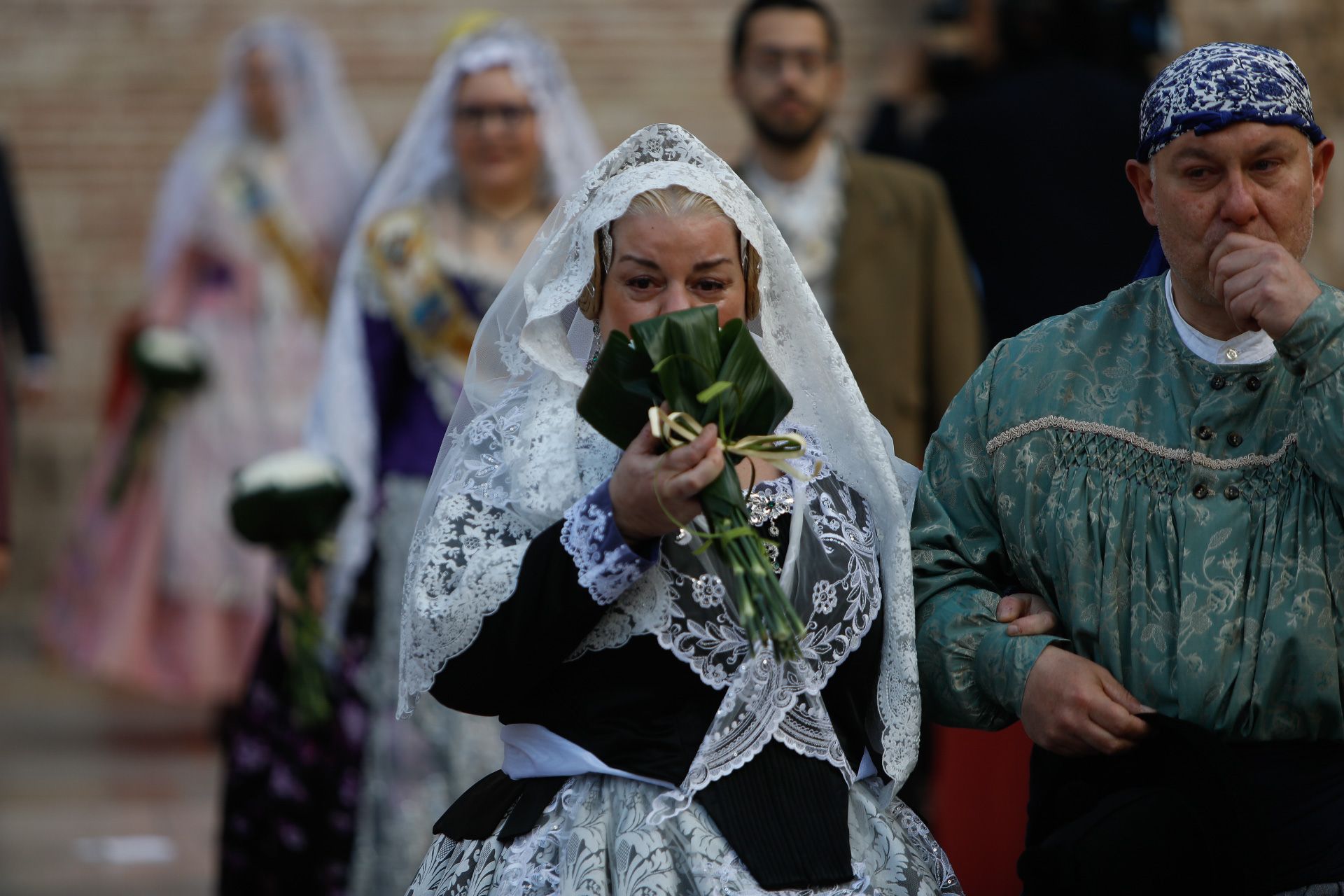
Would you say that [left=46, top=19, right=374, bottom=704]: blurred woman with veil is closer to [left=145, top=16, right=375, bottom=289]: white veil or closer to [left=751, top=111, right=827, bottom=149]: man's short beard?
[left=145, top=16, right=375, bottom=289]: white veil

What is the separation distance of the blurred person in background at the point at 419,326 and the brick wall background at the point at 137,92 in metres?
5.03

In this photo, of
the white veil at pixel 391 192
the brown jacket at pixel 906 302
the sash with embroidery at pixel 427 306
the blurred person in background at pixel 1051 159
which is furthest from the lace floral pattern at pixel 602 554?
the blurred person in background at pixel 1051 159

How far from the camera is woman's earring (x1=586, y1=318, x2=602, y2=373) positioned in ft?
11.0

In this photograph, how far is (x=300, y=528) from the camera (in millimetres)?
5168

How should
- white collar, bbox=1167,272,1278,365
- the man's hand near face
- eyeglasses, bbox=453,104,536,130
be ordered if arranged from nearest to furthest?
the man's hand near face, white collar, bbox=1167,272,1278,365, eyeglasses, bbox=453,104,536,130

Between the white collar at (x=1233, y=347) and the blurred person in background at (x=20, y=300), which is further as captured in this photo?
the blurred person in background at (x=20, y=300)

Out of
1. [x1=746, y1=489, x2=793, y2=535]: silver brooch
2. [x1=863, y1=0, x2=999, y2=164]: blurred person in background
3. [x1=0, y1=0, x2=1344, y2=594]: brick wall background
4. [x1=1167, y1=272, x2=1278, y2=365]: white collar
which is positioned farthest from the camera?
[x1=0, y1=0, x2=1344, y2=594]: brick wall background

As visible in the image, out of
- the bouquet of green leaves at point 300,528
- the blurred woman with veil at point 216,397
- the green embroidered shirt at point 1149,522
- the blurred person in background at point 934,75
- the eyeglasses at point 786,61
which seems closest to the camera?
the green embroidered shirt at point 1149,522

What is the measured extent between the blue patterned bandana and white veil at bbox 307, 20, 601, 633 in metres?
2.95

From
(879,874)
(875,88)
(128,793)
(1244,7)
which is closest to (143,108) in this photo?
(875,88)

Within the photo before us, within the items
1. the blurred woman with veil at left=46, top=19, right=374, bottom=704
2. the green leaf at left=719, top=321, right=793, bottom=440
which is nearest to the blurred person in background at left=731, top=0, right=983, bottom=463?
the blurred woman with veil at left=46, top=19, right=374, bottom=704

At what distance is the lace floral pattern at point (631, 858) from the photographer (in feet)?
9.64

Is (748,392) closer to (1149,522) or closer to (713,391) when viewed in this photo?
(713,391)

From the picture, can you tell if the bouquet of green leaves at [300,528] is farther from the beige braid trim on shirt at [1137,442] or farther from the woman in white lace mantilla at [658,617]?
the beige braid trim on shirt at [1137,442]
